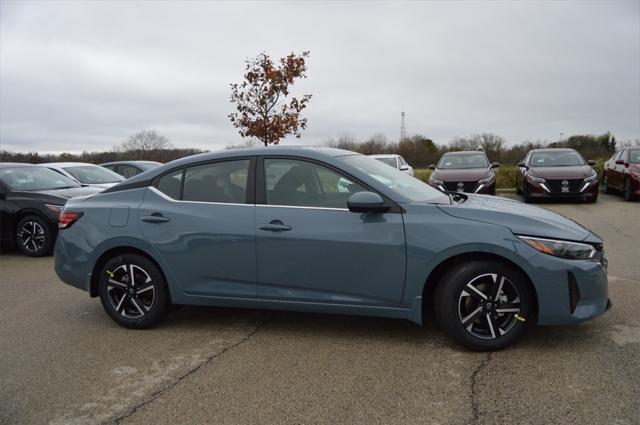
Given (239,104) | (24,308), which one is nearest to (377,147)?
(239,104)

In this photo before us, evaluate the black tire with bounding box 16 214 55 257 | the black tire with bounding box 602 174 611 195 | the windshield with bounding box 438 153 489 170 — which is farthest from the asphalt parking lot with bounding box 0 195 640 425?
the black tire with bounding box 602 174 611 195

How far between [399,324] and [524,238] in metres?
1.37

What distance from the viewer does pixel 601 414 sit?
3.07m

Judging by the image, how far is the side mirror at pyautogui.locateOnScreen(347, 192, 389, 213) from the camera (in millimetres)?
4043

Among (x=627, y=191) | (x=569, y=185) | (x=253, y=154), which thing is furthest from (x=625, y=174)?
(x=253, y=154)

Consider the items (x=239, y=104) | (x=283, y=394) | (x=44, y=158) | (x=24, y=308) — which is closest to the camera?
(x=283, y=394)

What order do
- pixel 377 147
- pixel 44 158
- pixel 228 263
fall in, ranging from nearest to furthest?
pixel 228 263 → pixel 44 158 → pixel 377 147

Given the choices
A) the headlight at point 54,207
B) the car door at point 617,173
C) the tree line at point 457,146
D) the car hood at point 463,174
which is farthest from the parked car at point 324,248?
the tree line at point 457,146

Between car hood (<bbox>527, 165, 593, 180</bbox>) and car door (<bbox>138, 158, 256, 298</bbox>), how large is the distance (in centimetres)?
1111

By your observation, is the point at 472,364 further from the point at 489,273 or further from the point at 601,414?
the point at 601,414

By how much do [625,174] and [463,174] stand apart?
4.23 meters

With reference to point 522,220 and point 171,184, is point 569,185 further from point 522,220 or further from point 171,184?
point 171,184

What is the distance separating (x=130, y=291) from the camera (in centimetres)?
479

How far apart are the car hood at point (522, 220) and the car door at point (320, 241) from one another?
51 centimetres
